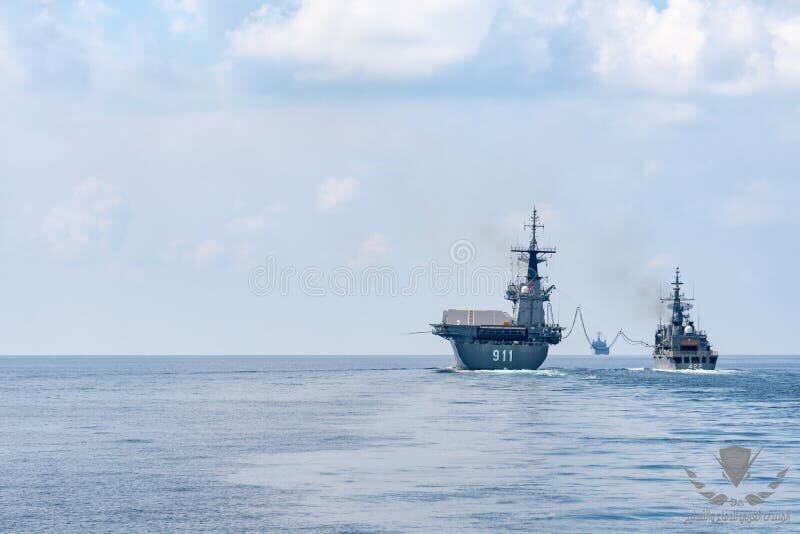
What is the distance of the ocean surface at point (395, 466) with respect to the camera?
41.0m

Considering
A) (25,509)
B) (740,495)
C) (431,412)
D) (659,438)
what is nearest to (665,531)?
(740,495)

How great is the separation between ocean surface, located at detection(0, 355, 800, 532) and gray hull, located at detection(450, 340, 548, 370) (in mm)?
67584

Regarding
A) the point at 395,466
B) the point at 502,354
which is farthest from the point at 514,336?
the point at 395,466

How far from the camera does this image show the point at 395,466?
55.5 m

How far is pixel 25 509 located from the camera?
141ft

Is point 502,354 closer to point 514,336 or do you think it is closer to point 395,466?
point 514,336

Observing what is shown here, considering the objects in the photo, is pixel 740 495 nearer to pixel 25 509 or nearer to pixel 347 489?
pixel 347 489
